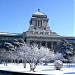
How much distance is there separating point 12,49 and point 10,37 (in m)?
25.2

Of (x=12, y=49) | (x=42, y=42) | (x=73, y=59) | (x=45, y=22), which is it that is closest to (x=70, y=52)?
(x=73, y=59)

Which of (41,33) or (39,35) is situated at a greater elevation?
(41,33)

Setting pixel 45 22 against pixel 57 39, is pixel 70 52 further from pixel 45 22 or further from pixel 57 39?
pixel 45 22

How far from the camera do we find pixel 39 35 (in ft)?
312

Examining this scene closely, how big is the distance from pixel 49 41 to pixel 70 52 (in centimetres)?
2072

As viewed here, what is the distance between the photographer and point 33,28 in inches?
3885

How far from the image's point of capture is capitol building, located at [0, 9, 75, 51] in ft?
310

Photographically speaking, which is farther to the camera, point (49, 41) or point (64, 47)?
point (49, 41)

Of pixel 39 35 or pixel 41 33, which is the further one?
pixel 41 33

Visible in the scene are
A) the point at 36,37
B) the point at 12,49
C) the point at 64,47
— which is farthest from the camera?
the point at 36,37

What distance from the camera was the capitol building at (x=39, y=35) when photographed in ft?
310

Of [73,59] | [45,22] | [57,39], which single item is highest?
[45,22]

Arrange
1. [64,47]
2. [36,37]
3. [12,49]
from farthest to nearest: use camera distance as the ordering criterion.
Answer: [36,37]
[64,47]
[12,49]

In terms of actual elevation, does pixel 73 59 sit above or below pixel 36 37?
below
